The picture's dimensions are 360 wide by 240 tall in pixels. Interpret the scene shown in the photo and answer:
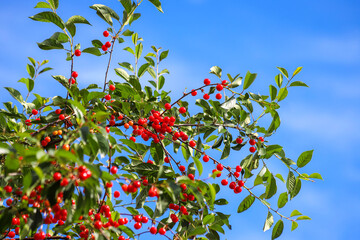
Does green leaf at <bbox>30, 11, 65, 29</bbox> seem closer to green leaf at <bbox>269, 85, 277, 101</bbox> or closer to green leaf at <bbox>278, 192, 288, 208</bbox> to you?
green leaf at <bbox>269, 85, 277, 101</bbox>

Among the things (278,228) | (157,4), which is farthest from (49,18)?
(278,228)

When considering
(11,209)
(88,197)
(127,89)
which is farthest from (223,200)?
(11,209)

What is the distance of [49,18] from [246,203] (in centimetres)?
257

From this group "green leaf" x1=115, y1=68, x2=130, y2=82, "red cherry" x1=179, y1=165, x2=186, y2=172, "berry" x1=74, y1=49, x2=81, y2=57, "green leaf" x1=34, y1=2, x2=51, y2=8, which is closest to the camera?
"green leaf" x1=34, y1=2, x2=51, y2=8

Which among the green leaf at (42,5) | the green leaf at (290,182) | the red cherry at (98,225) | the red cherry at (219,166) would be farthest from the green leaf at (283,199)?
the green leaf at (42,5)

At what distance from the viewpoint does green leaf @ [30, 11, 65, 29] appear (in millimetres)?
3424

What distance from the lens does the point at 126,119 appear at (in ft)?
11.9

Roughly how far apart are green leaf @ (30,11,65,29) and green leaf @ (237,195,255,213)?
241cm

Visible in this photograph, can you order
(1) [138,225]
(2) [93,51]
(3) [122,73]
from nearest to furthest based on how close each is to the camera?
(1) [138,225], (2) [93,51], (3) [122,73]

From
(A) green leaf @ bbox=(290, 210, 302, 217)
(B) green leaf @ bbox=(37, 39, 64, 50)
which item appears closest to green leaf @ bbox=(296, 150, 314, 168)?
(A) green leaf @ bbox=(290, 210, 302, 217)

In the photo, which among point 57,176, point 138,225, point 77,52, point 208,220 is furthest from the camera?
point 77,52

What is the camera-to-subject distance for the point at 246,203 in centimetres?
374

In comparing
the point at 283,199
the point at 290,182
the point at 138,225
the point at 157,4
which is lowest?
the point at 138,225

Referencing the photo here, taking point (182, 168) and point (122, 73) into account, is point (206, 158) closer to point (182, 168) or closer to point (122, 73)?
point (182, 168)
